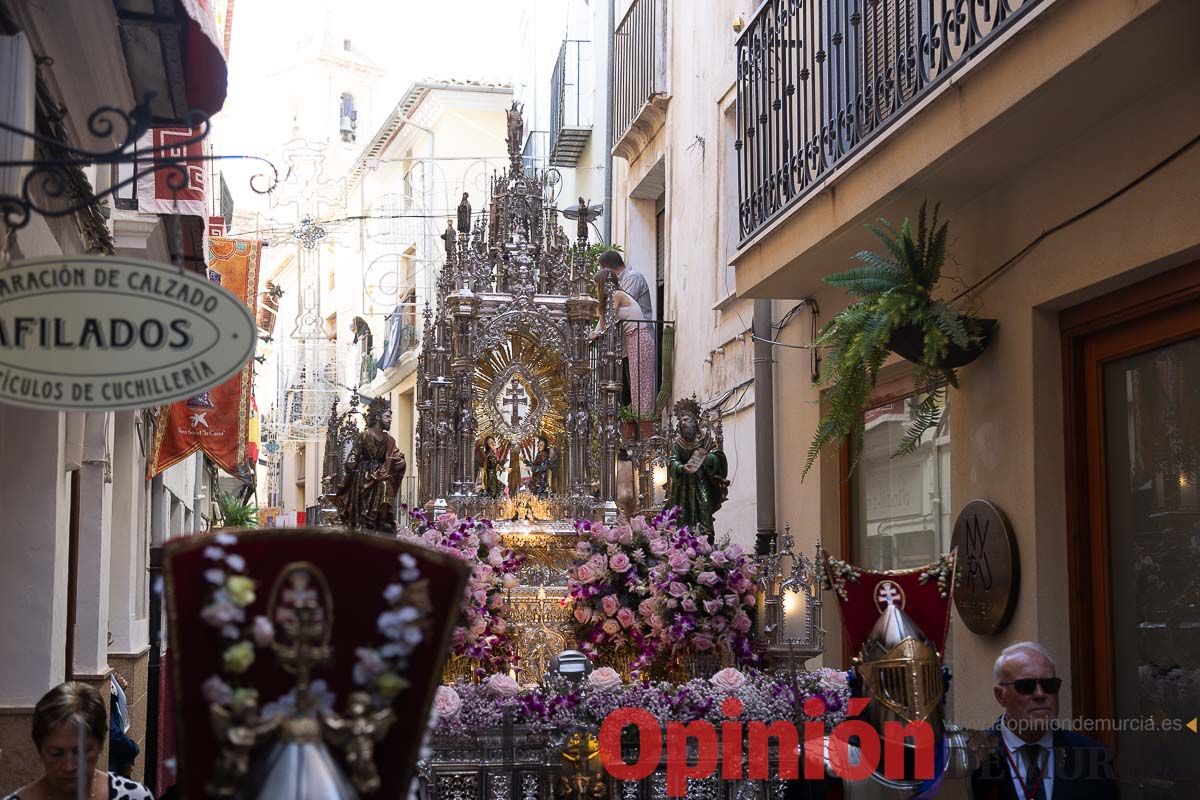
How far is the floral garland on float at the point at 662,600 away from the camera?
8156 mm

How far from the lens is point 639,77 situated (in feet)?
54.4

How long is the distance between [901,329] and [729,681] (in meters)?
1.94

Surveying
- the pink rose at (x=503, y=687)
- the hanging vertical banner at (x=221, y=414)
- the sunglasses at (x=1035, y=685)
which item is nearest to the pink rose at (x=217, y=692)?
the sunglasses at (x=1035, y=685)

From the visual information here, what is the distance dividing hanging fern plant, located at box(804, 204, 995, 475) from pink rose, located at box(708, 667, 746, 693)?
4.85 feet

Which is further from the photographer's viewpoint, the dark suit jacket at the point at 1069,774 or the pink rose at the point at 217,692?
the dark suit jacket at the point at 1069,774

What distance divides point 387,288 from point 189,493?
20.5 feet

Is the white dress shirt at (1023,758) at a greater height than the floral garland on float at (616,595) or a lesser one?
lesser

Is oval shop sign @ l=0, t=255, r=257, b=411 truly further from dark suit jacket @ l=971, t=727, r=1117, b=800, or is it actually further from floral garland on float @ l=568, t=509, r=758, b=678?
floral garland on float @ l=568, t=509, r=758, b=678

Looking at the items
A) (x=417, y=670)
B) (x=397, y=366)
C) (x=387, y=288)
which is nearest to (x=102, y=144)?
(x=417, y=670)

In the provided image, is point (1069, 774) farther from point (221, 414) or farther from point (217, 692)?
point (221, 414)

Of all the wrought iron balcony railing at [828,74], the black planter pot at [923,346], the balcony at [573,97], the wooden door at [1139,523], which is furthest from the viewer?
the balcony at [573,97]

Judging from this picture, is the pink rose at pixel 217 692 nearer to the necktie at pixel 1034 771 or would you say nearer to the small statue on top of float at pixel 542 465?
the necktie at pixel 1034 771

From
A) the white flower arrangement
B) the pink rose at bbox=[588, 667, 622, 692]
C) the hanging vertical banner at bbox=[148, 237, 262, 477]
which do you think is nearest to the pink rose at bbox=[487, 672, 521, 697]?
the pink rose at bbox=[588, 667, 622, 692]

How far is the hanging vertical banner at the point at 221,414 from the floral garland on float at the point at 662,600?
7123 millimetres
